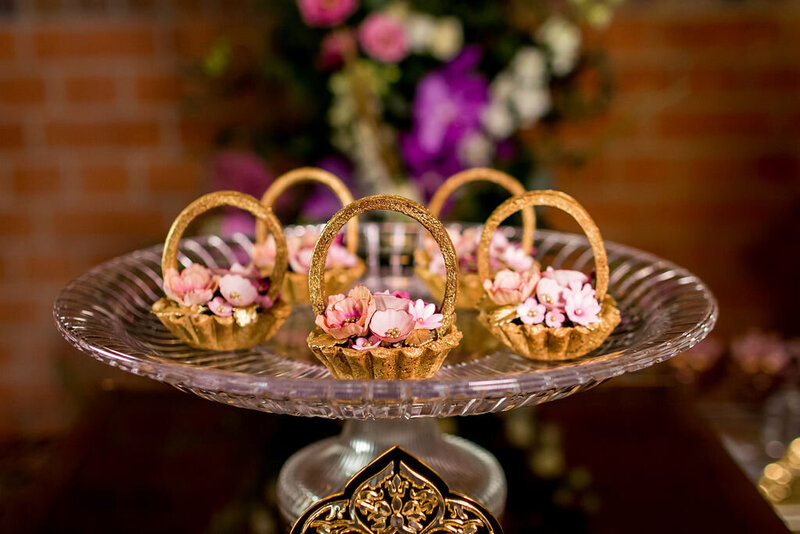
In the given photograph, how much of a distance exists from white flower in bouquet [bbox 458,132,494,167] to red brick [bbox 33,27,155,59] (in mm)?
700

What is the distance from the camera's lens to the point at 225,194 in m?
0.79

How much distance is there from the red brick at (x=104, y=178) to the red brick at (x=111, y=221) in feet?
0.13

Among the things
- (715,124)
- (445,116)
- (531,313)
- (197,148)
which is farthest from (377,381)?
(715,124)

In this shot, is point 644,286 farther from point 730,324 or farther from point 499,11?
point 730,324

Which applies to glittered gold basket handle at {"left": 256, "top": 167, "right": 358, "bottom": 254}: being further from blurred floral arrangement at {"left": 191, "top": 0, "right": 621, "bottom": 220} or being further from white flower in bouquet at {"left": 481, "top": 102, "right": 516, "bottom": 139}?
white flower in bouquet at {"left": 481, "top": 102, "right": 516, "bottom": 139}

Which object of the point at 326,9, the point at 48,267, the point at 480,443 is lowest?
the point at 48,267

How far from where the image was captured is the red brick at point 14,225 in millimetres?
1706

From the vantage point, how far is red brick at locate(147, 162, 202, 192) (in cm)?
169

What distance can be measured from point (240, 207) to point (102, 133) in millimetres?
1004

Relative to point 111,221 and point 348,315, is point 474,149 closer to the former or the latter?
point 348,315

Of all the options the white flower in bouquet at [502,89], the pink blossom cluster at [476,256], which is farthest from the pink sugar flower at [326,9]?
the pink blossom cluster at [476,256]

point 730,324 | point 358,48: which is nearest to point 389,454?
point 358,48

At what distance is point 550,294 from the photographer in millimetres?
753

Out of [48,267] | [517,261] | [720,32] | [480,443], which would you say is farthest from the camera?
[48,267]
